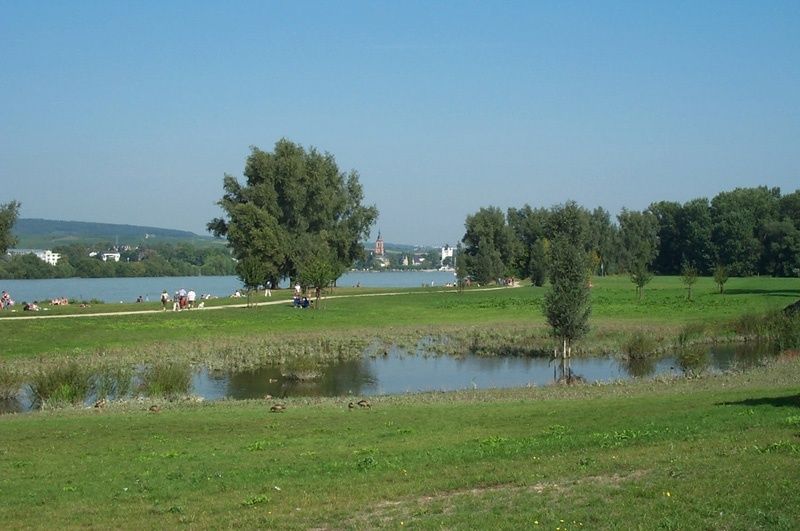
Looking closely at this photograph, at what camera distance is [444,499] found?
1173cm

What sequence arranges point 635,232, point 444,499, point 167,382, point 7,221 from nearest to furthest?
point 444,499 < point 167,382 < point 7,221 < point 635,232

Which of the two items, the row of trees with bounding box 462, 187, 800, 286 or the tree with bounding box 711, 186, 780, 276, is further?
the tree with bounding box 711, 186, 780, 276

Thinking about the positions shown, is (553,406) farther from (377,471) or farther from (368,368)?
(368,368)

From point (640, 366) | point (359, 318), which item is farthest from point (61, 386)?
point (359, 318)

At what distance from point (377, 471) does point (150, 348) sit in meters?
32.5

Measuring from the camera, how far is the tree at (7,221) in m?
58.6

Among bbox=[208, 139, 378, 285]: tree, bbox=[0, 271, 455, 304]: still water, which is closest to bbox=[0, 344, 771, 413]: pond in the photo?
bbox=[208, 139, 378, 285]: tree

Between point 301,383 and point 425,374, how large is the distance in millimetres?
6529

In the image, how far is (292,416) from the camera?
2284cm

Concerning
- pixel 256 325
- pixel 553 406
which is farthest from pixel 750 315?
pixel 553 406

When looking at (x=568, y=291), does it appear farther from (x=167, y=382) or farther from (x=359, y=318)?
(x=359, y=318)

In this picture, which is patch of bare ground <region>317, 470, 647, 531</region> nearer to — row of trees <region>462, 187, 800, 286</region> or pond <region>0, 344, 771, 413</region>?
pond <region>0, 344, 771, 413</region>

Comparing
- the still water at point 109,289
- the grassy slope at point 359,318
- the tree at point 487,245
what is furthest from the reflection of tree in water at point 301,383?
the tree at point 487,245

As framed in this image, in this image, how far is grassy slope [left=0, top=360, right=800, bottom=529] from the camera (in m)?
10.6
